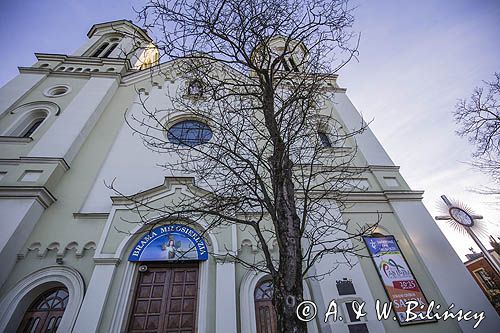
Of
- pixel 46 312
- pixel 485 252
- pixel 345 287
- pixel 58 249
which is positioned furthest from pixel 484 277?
pixel 58 249

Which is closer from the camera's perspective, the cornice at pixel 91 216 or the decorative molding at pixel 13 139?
the cornice at pixel 91 216

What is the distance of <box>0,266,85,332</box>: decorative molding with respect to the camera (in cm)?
488

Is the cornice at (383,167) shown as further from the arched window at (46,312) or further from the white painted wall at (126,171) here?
the arched window at (46,312)

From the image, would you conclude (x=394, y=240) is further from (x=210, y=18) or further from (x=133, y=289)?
(x=210, y=18)

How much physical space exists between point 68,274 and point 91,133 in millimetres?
5456

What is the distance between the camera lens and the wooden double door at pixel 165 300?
5211mm

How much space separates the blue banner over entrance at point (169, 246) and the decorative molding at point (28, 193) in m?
3.03

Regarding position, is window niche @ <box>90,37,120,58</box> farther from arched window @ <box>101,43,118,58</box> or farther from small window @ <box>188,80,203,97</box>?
small window @ <box>188,80,203,97</box>

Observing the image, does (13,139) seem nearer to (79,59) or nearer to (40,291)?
(40,291)

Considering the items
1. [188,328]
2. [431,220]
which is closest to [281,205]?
[188,328]

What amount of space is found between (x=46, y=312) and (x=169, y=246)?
2.94 metres

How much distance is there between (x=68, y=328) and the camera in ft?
15.8

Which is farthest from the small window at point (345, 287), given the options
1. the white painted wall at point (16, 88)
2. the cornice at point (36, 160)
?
the white painted wall at point (16, 88)

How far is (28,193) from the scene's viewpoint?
6219mm
